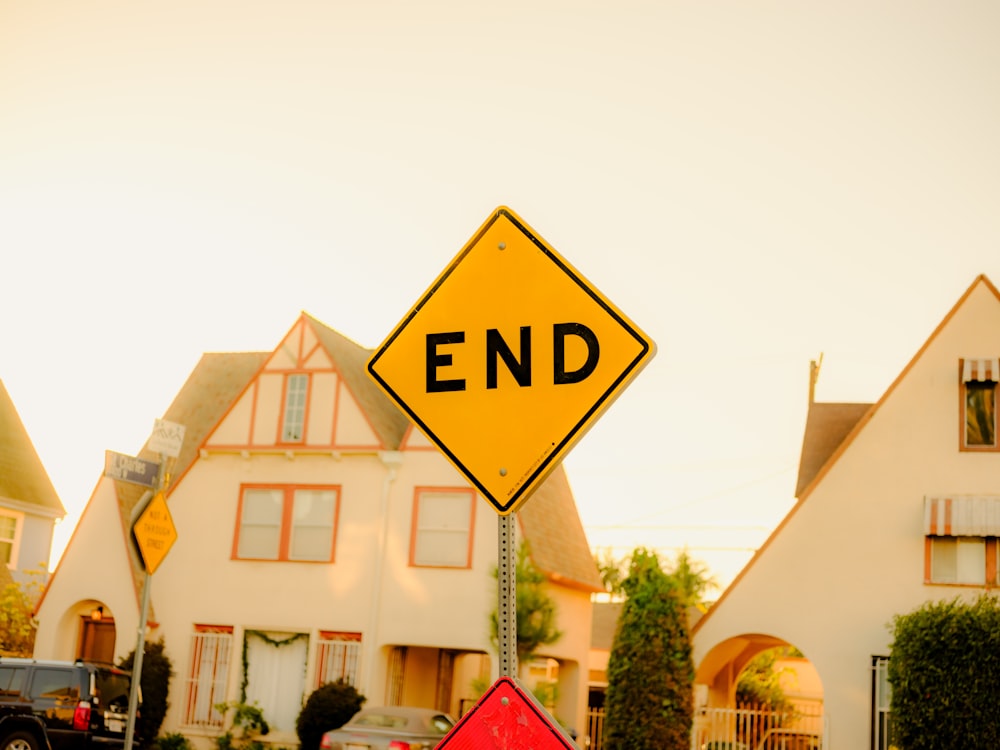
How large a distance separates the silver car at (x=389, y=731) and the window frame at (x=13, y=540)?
22312mm

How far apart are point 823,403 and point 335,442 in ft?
40.6

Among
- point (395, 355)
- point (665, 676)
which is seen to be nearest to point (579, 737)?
point (665, 676)

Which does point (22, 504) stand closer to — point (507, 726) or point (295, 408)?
point (295, 408)

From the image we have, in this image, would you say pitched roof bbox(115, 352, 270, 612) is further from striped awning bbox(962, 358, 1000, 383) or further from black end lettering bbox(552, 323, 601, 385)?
black end lettering bbox(552, 323, 601, 385)

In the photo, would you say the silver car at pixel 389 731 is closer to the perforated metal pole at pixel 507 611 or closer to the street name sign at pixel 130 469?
the street name sign at pixel 130 469

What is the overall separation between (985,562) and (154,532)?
16532mm

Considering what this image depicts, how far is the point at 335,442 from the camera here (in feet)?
97.8

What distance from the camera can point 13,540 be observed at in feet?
128

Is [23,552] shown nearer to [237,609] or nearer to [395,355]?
[237,609]

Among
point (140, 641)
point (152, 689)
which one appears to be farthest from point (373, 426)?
point (140, 641)

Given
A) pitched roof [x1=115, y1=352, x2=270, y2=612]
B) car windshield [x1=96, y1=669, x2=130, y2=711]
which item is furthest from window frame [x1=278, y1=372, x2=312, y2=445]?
car windshield [x1=96, y1=669, x2=130, y2=711]

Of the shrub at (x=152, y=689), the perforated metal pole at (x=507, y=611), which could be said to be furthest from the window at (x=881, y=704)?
the perforated metal pole at (x=507, y=611)

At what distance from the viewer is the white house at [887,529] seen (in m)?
23.9

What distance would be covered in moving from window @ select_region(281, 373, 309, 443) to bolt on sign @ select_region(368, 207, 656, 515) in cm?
2614
